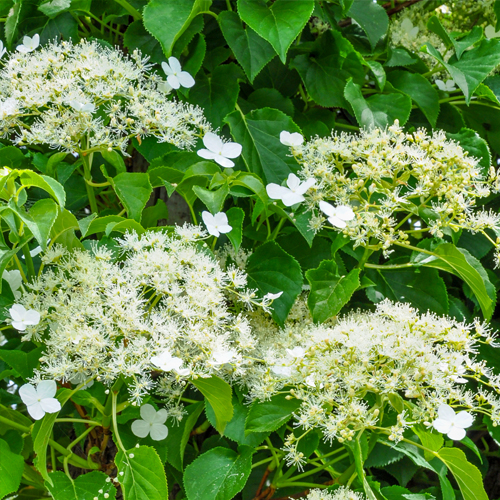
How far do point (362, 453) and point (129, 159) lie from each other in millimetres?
791

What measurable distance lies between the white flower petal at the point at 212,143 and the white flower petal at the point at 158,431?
453mm

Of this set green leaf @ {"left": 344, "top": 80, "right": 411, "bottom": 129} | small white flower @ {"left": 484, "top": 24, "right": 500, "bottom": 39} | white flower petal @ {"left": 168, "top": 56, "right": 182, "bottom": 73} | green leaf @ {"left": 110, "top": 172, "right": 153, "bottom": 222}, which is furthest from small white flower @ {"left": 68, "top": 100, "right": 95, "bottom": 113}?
small white flower @ {"left": 484, "top": 24, "right": 500, "bottom": 39}

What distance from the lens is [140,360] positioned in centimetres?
85

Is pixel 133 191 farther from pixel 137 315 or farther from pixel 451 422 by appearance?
pixel 451 422

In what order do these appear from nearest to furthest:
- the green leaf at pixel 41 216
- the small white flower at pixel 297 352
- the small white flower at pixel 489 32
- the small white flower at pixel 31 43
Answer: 1. the green leaf at pixel 41 216
2. the small white flower at pixel 297 352
3. the small white flower at pixel 31 43
4. the small white flower at pixel 489 32

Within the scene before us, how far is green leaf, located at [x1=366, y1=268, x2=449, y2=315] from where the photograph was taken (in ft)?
3.90

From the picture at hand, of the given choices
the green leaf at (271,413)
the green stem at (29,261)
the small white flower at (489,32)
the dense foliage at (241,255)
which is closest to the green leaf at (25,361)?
the dense foliage at (241,255)

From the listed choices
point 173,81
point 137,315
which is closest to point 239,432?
point 137,315

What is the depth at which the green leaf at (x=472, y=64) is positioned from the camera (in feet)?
3.92

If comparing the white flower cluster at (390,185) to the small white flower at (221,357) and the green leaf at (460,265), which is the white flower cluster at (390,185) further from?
the small white flower at (221,357)

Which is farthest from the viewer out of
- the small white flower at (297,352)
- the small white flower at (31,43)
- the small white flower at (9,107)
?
the small white flower at (31,43)

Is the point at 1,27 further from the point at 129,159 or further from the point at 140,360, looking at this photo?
the point at 140,360

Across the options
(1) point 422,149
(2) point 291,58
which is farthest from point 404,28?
(1) point 422,149

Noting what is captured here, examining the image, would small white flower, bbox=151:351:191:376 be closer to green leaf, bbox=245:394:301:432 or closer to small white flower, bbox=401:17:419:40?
green leaf, bbox=245:394:301:432
